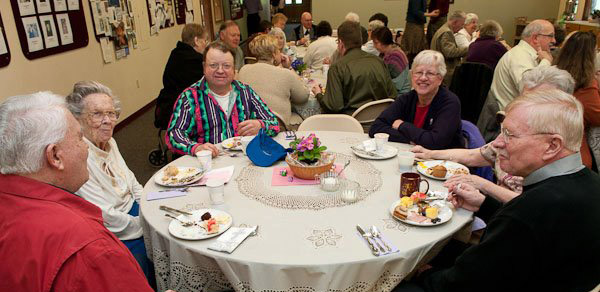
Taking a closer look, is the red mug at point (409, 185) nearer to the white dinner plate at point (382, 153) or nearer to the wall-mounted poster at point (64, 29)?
the white dinner plate at point (382, 153)

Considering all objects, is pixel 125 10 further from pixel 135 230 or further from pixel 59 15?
pixel 135 230

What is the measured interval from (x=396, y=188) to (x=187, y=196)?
0.95 m

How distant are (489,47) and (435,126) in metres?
3.00

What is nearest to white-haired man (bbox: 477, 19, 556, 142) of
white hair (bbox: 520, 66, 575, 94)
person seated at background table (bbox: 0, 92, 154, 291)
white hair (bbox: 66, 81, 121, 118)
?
white hair (bbox: 520, 66, 575, 94)

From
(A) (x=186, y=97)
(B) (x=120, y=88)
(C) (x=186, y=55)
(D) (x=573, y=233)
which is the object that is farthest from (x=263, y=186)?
(B) (x=120, y=88)

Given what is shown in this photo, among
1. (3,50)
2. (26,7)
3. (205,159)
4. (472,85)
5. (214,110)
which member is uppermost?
(26,7)

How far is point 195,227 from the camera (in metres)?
1.51

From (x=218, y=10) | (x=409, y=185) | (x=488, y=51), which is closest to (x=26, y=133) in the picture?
(x=409, y=185)

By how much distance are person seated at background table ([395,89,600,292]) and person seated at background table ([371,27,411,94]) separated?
9.34 ft

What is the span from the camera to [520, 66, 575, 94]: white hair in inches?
86.6

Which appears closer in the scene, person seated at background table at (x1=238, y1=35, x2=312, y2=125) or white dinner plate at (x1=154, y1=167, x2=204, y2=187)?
white dinner plate at (x1=154, y1=167, x2=204, y2=187)

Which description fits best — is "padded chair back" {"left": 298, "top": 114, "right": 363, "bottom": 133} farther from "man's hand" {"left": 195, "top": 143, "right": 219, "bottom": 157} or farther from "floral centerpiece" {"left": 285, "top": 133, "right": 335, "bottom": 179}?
"floral centerpiece" {"left": 285, "top": 133, "right": 335, "bottom": 179}

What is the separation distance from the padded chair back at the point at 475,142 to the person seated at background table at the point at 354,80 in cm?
125

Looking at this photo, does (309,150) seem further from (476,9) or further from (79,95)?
(476,9)
